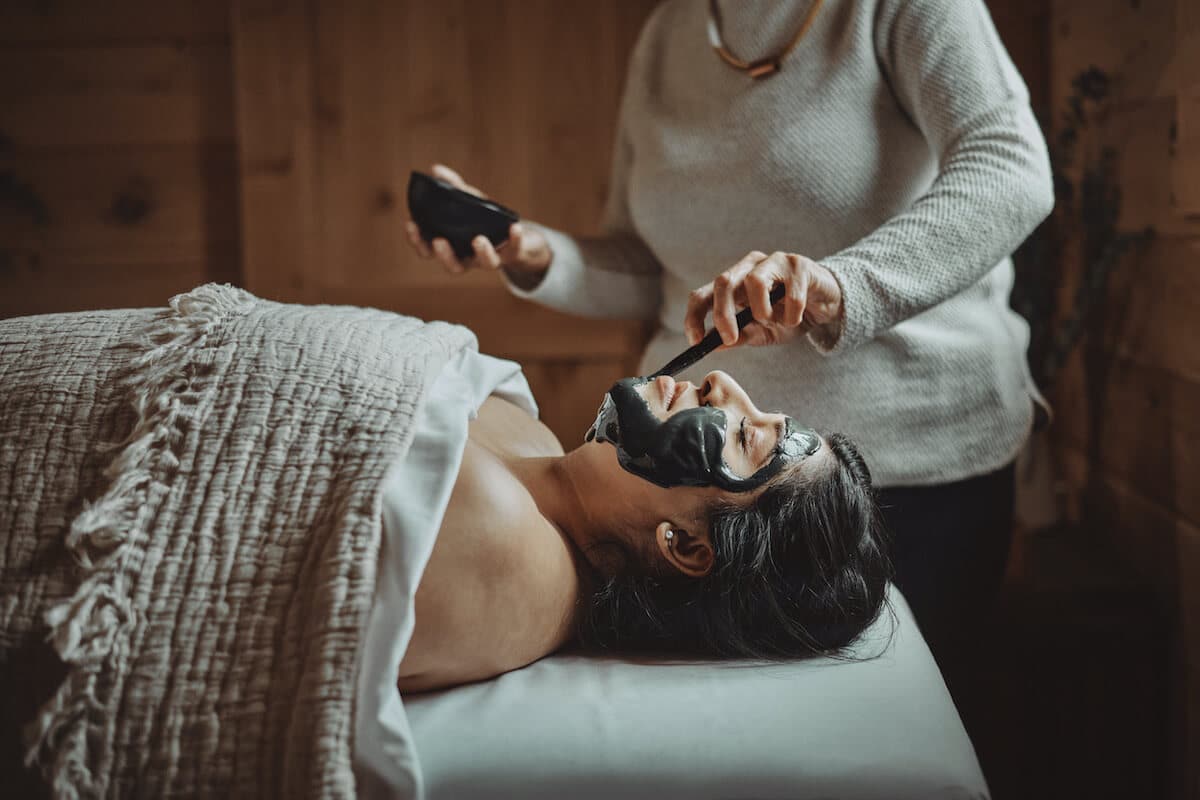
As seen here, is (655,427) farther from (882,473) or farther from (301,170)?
(301,170)

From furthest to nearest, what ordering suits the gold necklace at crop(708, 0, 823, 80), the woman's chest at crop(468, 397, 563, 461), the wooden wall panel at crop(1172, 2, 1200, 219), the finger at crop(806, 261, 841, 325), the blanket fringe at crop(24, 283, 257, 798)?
the wooden wall panel at crop(1172, 2, 1200, 219), the gold necklace at crop(708, 0, 823, 80), the woman's chest at crop(468, 397, 563, 461), the finger at crop(806, 261, 841, 325), the blanket fringe at crop(24, 283, 257, 798)

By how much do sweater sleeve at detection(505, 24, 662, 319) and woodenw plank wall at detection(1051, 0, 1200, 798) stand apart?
775mm

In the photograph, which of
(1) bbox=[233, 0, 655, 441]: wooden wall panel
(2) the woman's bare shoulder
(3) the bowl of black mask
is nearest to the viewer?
(2) the woman's bare shoulder

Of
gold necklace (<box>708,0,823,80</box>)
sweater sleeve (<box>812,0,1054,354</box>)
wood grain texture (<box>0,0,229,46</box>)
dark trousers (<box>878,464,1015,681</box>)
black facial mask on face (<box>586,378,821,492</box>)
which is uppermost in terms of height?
wood grain texture (<box>0,0,229,46</box>)

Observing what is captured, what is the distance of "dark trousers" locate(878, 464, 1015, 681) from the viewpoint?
1210mm

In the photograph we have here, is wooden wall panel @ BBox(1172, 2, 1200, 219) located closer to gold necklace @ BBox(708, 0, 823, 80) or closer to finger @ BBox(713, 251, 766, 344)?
gold necklace @ BBox(708, 0, 823, 80)

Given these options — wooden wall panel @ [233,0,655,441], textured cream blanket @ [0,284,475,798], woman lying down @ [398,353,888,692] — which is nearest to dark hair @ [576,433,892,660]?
woman lying down @ [398,353,888,692]

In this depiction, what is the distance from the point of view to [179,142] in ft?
7.59

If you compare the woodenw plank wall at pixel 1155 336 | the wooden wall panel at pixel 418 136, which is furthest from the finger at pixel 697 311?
the wooden wall panel at pixel 418 136

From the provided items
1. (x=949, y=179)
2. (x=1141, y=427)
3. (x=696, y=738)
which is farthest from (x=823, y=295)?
(x=1141, y=427)

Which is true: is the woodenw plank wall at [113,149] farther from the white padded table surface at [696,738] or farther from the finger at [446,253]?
the white padded table surface at [696,738]

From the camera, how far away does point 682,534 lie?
3.29 ft

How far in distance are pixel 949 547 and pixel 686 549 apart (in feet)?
1.36

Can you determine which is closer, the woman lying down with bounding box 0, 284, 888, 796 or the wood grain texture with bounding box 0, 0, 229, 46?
the woman lying down with bounding box 0, 284, 888, 796
